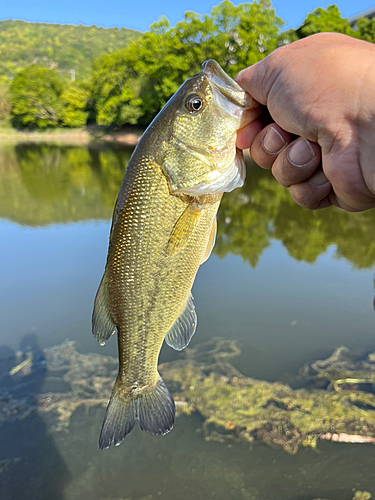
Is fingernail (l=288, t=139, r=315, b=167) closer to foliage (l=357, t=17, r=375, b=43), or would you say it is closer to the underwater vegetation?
the underwater vegetation

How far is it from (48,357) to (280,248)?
5.93 metres

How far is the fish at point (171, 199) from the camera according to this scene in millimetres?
Answer: 1968

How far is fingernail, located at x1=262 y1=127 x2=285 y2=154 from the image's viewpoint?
2074mm

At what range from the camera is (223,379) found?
461 cm

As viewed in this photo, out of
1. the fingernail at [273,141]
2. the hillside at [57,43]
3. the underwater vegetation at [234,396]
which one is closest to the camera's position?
the fingernail at [273,141]

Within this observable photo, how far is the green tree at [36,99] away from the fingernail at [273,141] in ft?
185

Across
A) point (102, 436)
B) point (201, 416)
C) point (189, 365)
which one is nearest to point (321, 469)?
point (201, 416)

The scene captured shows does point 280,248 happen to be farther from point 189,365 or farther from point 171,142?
point 171,142

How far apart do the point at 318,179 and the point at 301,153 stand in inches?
10.0

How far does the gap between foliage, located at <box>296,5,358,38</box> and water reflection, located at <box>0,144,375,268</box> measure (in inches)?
937

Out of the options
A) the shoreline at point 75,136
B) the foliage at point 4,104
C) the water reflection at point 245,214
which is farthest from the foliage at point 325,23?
the foliage at point 4,104

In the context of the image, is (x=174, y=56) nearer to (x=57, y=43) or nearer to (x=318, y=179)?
(x=318, y=179)

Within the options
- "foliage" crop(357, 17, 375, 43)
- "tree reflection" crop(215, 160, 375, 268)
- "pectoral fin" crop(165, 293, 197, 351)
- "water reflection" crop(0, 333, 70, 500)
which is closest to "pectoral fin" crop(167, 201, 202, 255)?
"pectoral fin" crop(165, 293, 197, 351)

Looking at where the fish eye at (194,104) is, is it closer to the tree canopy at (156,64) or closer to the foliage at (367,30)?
the tree canopy at (156,64)
